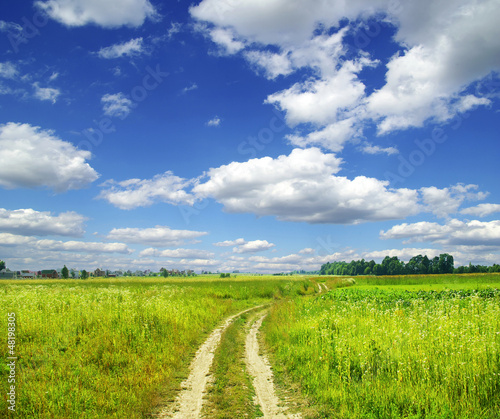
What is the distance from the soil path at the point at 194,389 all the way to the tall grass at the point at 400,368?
9.82 feet

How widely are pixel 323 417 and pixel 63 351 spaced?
977 centimetres

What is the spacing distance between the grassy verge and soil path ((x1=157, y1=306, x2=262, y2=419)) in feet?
0.83

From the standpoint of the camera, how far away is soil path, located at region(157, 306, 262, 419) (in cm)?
745

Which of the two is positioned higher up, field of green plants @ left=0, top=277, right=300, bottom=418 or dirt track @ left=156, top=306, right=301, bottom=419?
field of green plants @ left=0, top=277, right=300, bottom=418

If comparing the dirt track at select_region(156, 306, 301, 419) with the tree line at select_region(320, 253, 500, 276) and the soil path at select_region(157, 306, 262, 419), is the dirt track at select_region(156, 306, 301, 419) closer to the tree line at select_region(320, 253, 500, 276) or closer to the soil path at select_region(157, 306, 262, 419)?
the soil path at select_region(157, 306, 262, 419)

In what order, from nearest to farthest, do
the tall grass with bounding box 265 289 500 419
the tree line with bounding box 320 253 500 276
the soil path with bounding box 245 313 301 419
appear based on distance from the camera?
1. the tall grass with bounding box 265 289 500 419
2. the soil path with bounding box 245 313 301 419
3. the tree line with bounding box 320 253 500 276

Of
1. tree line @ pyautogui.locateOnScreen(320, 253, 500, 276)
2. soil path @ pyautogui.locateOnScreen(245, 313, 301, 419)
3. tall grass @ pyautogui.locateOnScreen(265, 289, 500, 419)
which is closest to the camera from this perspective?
tall grass @ pyautogui.locateOnScreen(265, 289, 500, 419)

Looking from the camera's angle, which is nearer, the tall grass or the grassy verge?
the tall grass

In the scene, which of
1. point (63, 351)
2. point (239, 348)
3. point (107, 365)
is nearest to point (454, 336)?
point (239, 348)

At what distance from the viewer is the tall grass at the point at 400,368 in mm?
6805

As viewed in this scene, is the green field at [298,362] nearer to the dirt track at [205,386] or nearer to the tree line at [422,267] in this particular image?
the dirt track at [205,386]

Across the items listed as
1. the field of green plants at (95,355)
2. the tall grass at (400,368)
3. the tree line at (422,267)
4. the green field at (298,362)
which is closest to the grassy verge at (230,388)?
the green field at (298,362)

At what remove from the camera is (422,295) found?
21.0m

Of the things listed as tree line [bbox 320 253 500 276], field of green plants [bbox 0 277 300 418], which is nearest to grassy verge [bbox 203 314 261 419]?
field of green plants [bbox 0 277 300 418]
